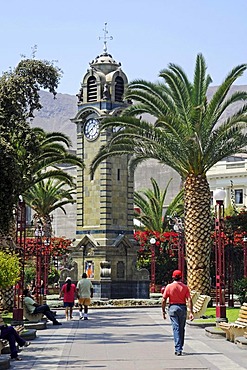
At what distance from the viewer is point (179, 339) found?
664 inches

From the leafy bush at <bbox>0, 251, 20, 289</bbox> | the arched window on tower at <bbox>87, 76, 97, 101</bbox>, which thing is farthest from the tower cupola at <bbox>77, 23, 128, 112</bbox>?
the leafy bush at <bbox>0, 251, 20, 289</bbox>

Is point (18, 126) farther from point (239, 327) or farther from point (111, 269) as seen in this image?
point (111, 269)

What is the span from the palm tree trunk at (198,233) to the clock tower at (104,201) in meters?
14.7

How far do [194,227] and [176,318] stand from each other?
14862 millimetres

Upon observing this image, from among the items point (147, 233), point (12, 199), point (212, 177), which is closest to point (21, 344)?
point (12, 199)

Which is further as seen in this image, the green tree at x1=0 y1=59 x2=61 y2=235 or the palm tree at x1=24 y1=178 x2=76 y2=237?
the palm tree at x1=24 y1=178 x2=76 y2=237

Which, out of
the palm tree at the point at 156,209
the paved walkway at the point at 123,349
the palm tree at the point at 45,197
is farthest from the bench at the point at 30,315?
the palm tree at the point at 156,209

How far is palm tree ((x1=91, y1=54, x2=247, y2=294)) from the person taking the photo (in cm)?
3089

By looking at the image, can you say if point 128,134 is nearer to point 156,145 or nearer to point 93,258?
point 156,145

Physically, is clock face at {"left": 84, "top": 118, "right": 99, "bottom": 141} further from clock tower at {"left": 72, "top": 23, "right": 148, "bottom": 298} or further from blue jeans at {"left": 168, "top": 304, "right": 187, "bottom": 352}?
blue jeans at {"left": 168, "top": 304, "right": 187, "bottom": 352}

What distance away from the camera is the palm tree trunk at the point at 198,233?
31625 millimetres

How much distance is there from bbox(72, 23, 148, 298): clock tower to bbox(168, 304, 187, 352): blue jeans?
28.7 metres

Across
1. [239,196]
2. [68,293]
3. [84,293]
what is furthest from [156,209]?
[68,293]

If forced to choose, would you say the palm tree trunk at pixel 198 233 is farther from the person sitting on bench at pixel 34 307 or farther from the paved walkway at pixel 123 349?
the person sitting on bench at pixel 34 307
